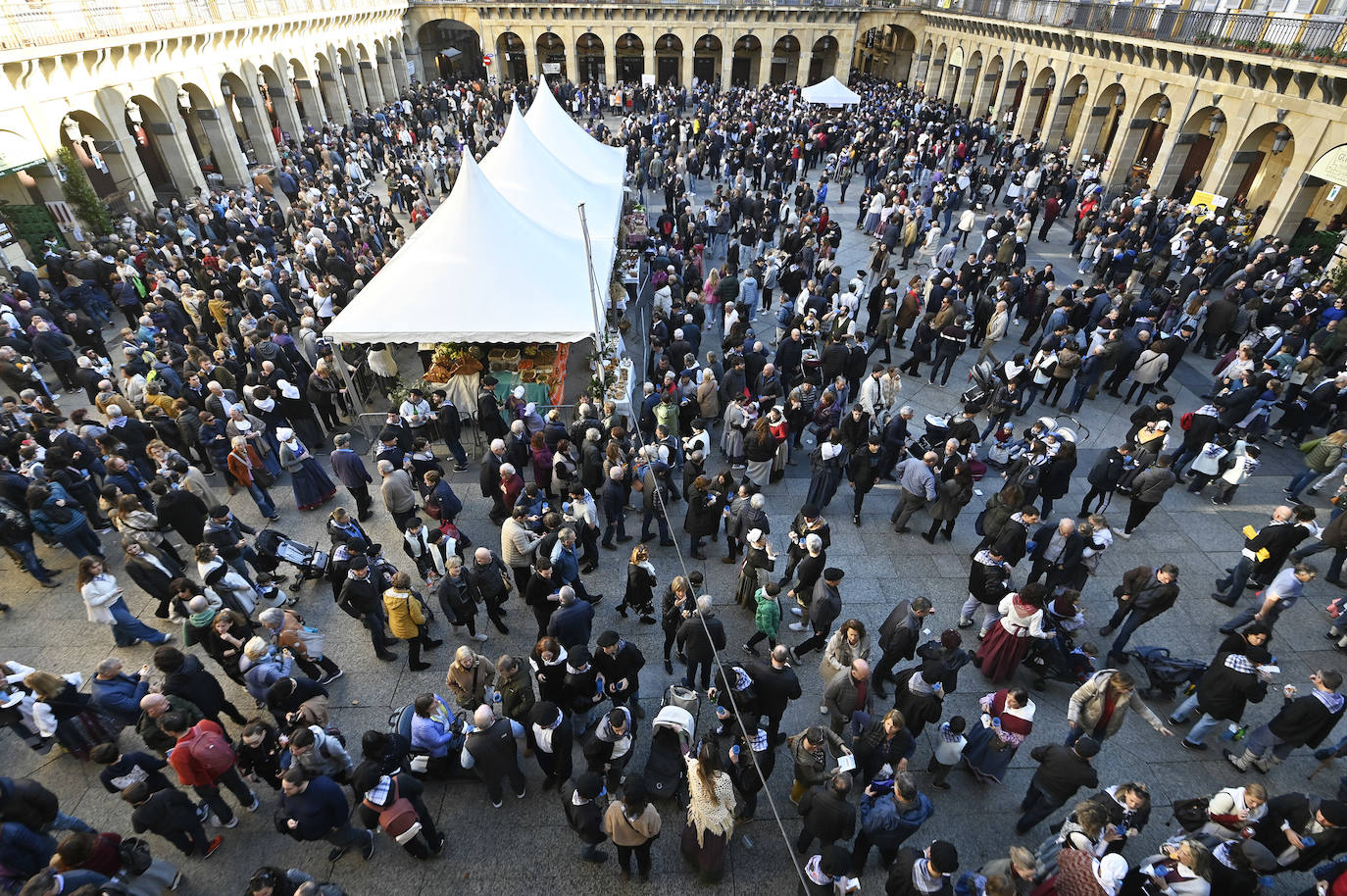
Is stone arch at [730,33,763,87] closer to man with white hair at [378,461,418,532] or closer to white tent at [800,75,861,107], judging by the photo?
white tent at [800,75,861,107]

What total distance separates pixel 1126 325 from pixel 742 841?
1145 centimetres

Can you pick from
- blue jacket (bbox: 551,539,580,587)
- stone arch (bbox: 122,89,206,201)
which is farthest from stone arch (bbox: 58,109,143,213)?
blue jacket (bbox: 551,539,580,587)

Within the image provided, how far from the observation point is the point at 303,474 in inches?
344

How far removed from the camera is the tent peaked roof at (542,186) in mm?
13266

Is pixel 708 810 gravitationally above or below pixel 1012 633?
above

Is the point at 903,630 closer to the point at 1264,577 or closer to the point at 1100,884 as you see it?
the point at 1100,884

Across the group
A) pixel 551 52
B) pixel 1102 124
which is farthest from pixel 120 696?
pixel 551 52

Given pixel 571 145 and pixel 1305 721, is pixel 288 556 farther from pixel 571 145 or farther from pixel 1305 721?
pixel 571 145

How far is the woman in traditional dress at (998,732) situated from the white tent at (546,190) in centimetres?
964

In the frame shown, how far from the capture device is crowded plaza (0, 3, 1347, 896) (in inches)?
191

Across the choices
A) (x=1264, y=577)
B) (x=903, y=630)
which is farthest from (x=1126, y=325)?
(x=903, y=630)

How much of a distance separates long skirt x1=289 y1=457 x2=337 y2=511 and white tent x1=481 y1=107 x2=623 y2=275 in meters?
6.17

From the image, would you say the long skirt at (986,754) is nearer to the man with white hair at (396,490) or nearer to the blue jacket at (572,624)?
the blue jacket at (572,624)

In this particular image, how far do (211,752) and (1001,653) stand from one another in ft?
22.5
